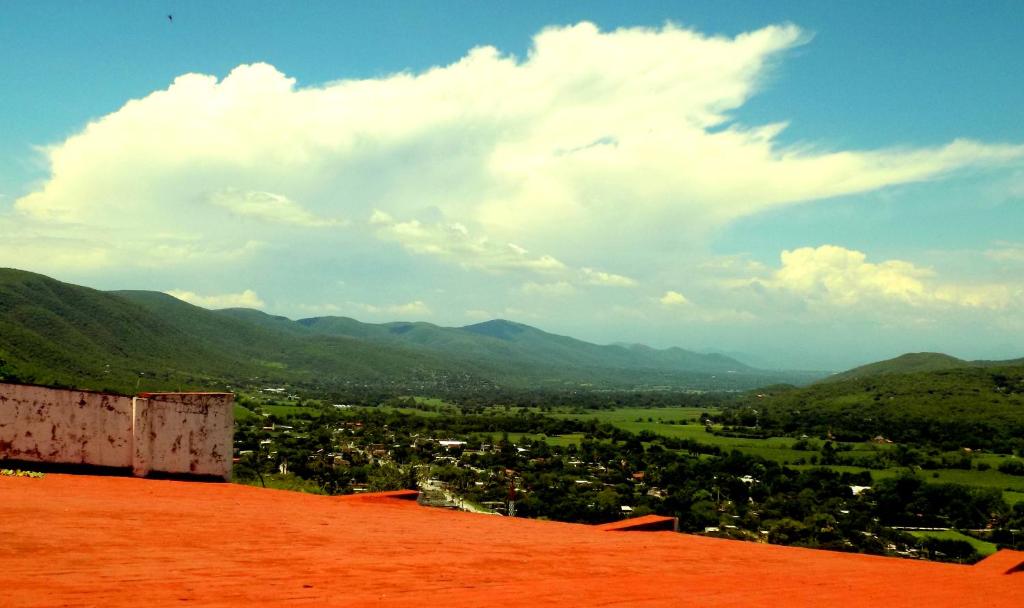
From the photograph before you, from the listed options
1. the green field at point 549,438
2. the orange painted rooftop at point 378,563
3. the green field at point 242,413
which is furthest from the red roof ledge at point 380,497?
the green field at point 549,438

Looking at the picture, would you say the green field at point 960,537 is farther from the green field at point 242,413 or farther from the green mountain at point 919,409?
the green field at point 242,413

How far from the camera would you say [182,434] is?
40.7 feet

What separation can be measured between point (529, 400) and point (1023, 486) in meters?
119

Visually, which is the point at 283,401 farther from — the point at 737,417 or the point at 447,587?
the point at 447,587

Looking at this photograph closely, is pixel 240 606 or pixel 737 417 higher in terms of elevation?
pixel 240 606

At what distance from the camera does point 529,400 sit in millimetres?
170000

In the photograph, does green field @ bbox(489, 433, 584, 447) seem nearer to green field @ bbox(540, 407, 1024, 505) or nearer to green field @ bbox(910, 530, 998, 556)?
green field @ bbox(540, 407, 1024, 505)

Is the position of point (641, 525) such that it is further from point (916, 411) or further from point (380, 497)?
point (916, 411)

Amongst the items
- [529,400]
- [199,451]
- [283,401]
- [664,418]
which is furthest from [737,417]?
[199,451]

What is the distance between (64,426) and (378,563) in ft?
27.3

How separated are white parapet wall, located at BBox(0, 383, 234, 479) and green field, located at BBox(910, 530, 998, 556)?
38156mm


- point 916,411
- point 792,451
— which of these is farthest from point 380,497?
point 916,411

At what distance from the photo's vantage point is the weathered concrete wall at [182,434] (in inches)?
478

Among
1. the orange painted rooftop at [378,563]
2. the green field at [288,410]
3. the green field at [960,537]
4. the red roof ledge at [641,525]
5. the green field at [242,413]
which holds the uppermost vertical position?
the orange painted rooftop at [378,563]
